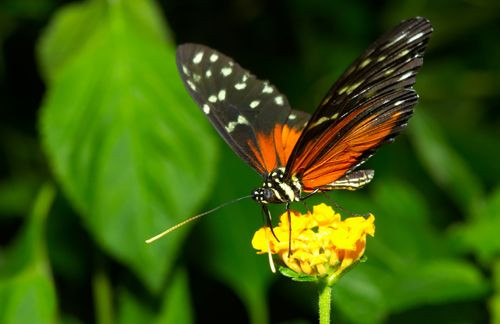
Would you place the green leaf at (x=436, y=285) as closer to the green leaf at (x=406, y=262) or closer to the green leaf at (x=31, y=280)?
the green leaf at (x=406, y=262)

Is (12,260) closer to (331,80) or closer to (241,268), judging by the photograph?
(241,268)

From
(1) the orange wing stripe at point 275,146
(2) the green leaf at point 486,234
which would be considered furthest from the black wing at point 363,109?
(2) the green leaf at point 486,234

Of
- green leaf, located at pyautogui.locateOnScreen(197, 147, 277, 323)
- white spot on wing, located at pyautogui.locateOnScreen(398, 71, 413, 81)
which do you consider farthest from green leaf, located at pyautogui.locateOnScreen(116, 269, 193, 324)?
white spot on wing, located at pyautogui.locateOnScreen(398, 71, 413, 81)

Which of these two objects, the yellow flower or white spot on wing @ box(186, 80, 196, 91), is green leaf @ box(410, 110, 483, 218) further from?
the yellow flower

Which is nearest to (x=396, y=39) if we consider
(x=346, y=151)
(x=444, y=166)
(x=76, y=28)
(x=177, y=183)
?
(x=346, y=151)

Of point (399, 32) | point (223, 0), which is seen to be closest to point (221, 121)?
point (399, 32)

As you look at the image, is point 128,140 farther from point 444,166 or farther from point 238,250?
point 444,166
